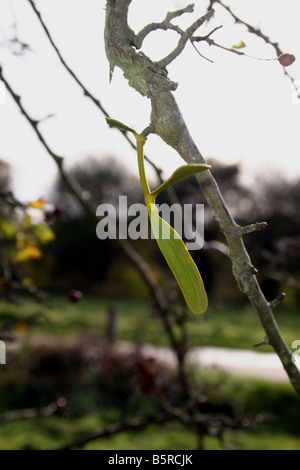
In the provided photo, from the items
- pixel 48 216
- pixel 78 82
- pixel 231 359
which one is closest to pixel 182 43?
pixel 78 82

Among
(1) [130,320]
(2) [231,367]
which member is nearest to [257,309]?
(2) [231,367]

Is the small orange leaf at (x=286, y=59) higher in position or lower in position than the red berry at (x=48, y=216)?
lower

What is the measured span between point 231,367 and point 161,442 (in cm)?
155

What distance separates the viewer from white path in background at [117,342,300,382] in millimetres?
4141

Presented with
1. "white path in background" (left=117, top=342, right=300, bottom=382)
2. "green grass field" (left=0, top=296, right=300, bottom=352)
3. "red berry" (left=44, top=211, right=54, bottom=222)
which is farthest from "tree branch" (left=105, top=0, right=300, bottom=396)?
"green grass field" (left=0, top=296, right=300, bottom=352)

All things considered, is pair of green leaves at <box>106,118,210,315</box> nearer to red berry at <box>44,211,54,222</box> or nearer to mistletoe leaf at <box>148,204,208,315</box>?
mistletoe leaf at <box>148,204,208,315</box>

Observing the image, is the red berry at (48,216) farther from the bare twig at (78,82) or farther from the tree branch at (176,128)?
the tree branch at (176,128)

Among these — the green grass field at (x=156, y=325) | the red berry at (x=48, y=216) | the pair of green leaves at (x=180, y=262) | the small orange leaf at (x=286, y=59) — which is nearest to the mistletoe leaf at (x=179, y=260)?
the pair of green leaves at (x=180, y=262)

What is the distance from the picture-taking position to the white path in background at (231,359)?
4141 mm

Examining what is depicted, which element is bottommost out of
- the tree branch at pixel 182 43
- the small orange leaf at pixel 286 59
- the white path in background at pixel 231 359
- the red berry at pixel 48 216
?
the tree branch at pixel 182 43

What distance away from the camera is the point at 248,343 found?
5379mm

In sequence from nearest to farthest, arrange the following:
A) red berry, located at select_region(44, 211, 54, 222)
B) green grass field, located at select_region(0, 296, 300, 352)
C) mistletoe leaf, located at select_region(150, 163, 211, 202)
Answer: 1. mistletoe leaf, located at select_region(150, 163, 211, 202)
2. red berry, located at select_region(44, 211, 54, 222)
3. green grass field, located at select_region(0, 296, 300, 352)

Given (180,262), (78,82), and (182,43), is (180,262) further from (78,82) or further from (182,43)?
(78,82)

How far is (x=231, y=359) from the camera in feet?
15.6
